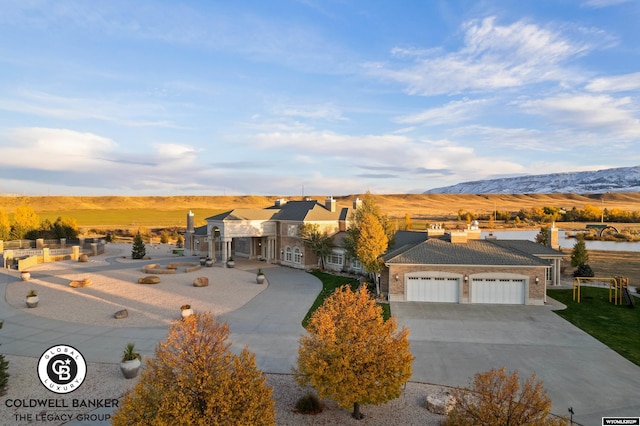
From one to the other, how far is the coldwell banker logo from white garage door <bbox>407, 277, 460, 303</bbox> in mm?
19597

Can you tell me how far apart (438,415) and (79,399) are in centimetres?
1179

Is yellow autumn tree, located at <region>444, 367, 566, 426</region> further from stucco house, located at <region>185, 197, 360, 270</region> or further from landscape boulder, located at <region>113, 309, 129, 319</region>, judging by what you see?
stucco house, located at <region>185, 197, 360, 270</region>

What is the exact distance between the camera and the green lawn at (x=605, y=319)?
17969 millimetres

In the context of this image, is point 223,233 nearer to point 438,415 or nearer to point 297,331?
point 297,331

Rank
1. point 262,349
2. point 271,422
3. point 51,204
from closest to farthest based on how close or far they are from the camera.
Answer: point 271,422, point 262,349, point 51,204

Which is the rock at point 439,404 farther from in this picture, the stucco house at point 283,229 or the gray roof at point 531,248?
the stucco house at point 283,229

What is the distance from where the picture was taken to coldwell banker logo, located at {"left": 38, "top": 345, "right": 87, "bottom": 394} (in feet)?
43.1

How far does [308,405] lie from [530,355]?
10.8 meters

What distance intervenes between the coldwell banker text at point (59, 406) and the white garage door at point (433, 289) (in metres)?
19.2

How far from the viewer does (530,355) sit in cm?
1658

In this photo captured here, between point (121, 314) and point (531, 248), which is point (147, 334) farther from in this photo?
point (531, 248)

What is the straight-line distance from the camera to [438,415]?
38.1 feet

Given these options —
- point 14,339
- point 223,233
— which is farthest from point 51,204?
point 14,339

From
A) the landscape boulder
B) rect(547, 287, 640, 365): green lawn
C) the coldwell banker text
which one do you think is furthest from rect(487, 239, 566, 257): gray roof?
the coldwell banker text
